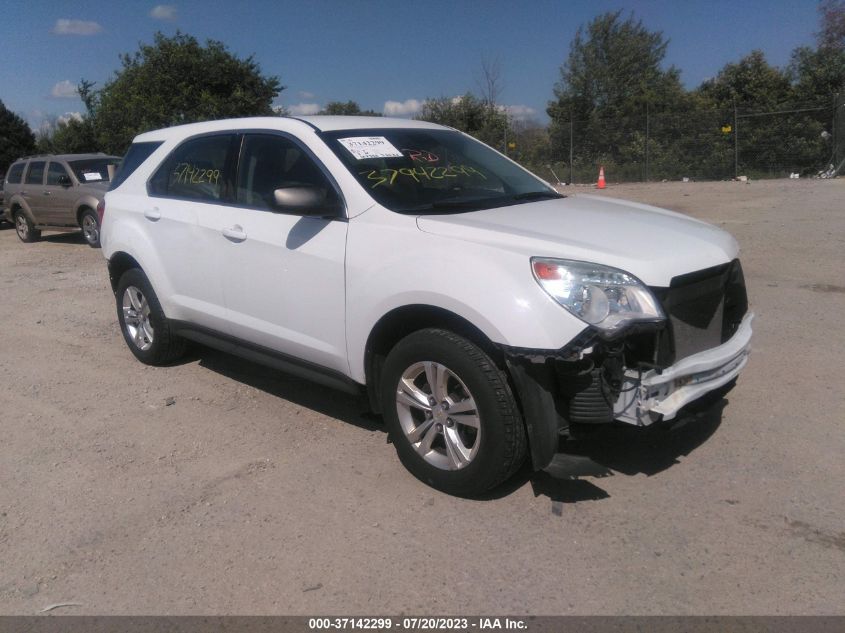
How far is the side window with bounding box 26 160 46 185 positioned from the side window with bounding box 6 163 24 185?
53 cm

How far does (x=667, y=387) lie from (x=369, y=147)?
2223 mm

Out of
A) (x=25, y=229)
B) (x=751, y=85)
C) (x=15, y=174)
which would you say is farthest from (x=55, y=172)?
(x=751, y=85)

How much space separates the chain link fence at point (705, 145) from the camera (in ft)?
74.3

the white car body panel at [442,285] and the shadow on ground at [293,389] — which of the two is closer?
the white car body panel at [442,285]

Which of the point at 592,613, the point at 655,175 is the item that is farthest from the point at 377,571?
the point at 655,175

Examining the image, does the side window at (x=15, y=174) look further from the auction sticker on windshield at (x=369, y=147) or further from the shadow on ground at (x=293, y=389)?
the auction sticker on windshield at (x=369, y=147)

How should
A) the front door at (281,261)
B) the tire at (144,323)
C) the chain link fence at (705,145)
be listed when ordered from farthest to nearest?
the chain link fence at (705,145) → the tire at (144,323) → the front door at (281,261)

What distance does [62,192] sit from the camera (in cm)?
1457

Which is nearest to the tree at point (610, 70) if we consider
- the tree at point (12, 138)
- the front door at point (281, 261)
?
the tree at point (12, 138)

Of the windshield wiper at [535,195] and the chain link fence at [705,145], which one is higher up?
the chain link fence at [705,145]

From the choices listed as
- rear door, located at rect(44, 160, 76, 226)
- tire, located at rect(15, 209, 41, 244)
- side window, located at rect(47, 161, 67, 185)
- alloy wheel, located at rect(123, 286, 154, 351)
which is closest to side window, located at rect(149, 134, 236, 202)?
alloy wheel, located at rect(123, 286, 154, 351)

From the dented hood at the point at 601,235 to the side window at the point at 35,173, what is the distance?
14.0 meters

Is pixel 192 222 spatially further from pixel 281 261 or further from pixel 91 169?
pixel 91 169
